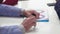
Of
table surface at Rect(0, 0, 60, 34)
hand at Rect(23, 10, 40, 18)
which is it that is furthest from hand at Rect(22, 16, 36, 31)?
hand at Rect(23, 10, 40, 18)

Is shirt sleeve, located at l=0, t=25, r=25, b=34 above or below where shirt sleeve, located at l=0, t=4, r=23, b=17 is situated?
below

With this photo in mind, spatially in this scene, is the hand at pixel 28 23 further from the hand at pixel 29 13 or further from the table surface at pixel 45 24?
the hand at pixel 29 13

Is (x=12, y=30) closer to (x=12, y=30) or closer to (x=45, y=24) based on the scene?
(x=12, y=30)

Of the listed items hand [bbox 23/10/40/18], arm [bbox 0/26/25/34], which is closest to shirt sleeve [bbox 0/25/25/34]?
arm [bbox 0/26/25/34]

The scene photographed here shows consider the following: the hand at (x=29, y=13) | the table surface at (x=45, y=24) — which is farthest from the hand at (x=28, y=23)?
the hand at (x=29, y=13)

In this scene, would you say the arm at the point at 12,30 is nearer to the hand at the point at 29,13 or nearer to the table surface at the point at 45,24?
the table surface at the point at 45,24

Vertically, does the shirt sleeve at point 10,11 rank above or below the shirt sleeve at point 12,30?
above

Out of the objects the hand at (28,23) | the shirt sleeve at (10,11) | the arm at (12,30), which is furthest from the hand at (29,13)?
the arm at (12,30)

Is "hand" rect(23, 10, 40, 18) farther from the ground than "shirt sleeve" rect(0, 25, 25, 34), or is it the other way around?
"hand" rect(23, 10, 40, 18)

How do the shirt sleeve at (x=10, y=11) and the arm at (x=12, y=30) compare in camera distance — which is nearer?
the arm at (x=12, y=30)

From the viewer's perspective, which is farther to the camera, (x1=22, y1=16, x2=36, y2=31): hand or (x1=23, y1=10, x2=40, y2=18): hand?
(x1=23, y1=10, x2=40, y2=18): hand

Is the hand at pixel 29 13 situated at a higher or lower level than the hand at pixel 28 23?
higher

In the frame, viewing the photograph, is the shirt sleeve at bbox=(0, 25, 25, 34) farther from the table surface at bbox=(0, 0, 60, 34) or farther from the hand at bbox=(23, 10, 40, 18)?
the hand at bbox=(23, 10, 40, 18)

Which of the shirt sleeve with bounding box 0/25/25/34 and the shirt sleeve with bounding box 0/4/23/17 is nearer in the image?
the shirt sleeve with bounding box 0/25/25/34
